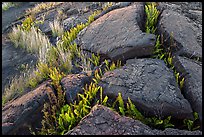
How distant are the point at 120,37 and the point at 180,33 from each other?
1.33m

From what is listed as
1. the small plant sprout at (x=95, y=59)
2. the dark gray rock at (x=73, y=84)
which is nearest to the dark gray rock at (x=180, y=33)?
the small plant sprout at (x=95, y=59)

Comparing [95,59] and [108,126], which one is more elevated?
[95,59]

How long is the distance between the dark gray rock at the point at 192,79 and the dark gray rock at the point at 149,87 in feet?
0.56

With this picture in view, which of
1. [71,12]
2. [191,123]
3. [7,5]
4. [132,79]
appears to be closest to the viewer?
[191,123]

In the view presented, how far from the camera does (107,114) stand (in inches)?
165

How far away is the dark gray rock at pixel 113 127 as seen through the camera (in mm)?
3945

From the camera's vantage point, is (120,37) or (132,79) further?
(120,37)

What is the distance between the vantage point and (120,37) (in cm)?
628

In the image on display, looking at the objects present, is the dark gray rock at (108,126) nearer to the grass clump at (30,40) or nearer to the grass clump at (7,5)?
the grass clump at (30,40)

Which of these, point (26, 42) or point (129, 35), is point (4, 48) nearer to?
point (26, 42)

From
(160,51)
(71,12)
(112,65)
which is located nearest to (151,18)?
(160,51)

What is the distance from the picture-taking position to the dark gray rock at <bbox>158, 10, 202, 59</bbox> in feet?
18.8

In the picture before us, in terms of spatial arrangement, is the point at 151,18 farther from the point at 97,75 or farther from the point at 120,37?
the point at 97,75

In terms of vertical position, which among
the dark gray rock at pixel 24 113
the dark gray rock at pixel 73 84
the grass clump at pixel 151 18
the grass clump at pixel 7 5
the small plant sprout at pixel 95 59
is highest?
the grass clump at pixel 151 18
